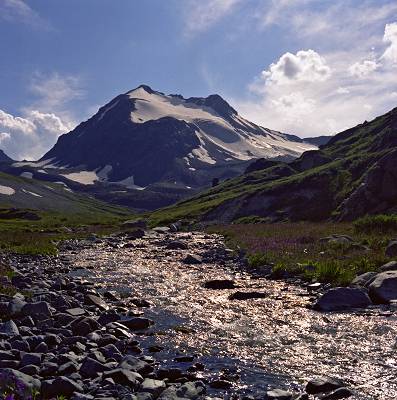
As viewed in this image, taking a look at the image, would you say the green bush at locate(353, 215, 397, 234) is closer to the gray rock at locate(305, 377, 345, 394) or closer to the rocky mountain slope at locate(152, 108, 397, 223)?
the rocky mountain slope at locate(152, 108, 397, 223)

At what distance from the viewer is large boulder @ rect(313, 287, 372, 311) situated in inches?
754

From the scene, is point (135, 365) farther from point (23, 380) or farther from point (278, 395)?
point (278, 395)

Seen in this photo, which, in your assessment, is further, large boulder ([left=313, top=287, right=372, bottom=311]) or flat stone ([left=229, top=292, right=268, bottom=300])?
flat stone ([left=229, top=292, right=268, bottom=300])

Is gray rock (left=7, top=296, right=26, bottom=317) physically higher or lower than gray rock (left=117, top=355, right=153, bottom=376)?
higher

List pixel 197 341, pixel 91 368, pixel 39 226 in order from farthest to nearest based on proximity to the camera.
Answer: pixel 39 226, pixel 197 341, pixel 91 368

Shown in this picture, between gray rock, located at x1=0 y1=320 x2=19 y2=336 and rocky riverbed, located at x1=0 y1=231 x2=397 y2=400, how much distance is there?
7 cm

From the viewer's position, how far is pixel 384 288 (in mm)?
19812

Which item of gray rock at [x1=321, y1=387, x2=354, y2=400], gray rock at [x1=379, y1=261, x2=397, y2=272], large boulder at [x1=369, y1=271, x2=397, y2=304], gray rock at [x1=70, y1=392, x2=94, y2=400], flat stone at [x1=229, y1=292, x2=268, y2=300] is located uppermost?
gray rock at [x1=379, y1=261, x2=397, y2=272]

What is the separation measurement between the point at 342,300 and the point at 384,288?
1913 millimetres

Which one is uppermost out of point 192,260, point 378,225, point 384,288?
point 378,225

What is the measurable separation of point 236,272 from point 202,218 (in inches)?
2915

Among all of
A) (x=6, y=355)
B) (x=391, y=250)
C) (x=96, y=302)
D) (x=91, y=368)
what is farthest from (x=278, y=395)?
(x=391, y=250)

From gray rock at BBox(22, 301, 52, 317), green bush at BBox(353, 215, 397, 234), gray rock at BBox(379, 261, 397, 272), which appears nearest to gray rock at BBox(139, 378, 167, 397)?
gray rock at BBox(22, 301, 52, 317)

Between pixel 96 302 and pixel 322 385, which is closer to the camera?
pixel 322 385
